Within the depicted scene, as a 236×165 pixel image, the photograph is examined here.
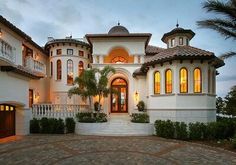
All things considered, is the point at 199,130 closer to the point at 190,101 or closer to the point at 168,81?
the point at 190,101

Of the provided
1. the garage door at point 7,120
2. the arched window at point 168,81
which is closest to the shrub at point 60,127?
the garage door at point 7,120

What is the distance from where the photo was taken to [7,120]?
55.3ft

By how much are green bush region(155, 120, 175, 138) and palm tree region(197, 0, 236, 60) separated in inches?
236

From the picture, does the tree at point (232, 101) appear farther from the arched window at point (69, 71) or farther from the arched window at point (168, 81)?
the arched window at point (69, 71)

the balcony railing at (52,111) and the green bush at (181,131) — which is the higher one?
the balcony railing at (52,111)

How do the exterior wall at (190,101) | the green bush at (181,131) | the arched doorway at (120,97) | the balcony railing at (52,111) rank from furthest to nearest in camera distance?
the arched doorway at (120,97)
the balcony railing at (52,111)
the exterior wall at (190,101)
the green bush at (181,131)

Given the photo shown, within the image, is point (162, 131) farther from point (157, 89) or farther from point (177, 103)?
point (157, 89)

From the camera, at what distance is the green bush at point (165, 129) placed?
1584 centimetres

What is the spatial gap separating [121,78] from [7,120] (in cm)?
1276

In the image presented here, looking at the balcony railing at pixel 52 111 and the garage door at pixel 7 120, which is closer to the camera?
the garage door at pixel 7 120

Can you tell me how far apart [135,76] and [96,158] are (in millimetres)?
13264

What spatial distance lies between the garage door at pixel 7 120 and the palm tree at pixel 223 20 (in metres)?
14.8

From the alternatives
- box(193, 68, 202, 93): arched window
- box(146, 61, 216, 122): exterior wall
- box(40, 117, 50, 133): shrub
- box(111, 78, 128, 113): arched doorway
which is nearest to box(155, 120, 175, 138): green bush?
box(146, 61, 216, 122): exterior wall

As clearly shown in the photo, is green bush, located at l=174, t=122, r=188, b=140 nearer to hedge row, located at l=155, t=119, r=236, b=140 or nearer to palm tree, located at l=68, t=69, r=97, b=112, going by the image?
hedge row, located at l=155, t=119, r=236, b=140
